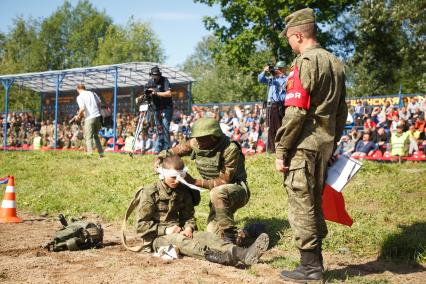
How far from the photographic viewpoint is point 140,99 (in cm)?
1198

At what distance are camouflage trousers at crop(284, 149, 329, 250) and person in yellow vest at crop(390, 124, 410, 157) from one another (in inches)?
438

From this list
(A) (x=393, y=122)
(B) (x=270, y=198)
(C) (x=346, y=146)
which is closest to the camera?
(B) (x=270, y=198)

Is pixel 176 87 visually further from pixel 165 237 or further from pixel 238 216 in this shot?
pixel 165 237

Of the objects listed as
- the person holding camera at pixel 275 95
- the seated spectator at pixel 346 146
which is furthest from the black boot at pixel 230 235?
the seated spectator at pixel 346 146

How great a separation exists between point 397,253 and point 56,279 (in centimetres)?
368

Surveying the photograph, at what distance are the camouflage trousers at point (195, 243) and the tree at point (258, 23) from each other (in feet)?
85.4

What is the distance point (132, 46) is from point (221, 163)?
172 ft

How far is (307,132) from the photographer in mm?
4219

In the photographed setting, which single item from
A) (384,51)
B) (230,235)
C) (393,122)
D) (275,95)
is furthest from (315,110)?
(384,51)

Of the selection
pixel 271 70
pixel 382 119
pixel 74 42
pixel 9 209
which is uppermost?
pixel 74 42

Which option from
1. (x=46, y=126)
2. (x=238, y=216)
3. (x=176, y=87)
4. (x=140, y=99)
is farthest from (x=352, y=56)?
(x=238, y=216)

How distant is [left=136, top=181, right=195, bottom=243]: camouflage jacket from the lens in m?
5.44

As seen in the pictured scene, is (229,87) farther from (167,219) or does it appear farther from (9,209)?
(167,219)

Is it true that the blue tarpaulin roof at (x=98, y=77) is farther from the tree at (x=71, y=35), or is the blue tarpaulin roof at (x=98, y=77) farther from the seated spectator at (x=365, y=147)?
the tree at (x=71, y=35)
